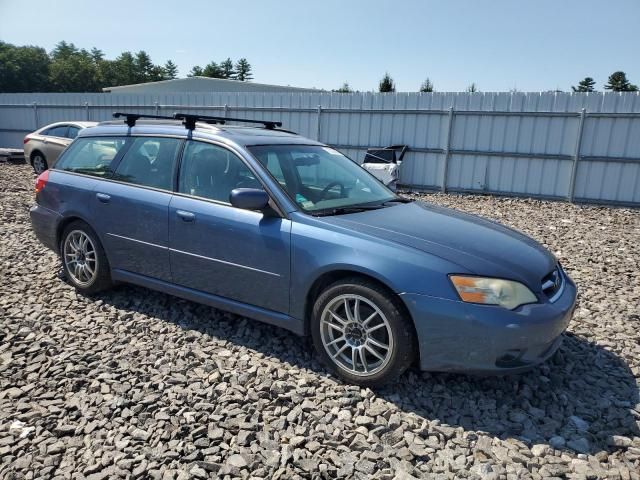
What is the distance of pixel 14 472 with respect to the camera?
7.63 ft

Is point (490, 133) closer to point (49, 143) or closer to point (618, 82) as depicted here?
point (49, 143)

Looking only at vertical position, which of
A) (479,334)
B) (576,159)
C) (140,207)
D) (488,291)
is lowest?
(479,334)

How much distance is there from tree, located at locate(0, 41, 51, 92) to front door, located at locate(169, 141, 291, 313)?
62.2 m

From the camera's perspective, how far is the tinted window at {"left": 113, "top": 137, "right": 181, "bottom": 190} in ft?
13.1

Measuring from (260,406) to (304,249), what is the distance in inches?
39.5

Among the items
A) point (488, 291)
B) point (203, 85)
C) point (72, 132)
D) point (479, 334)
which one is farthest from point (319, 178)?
point (203, 85)

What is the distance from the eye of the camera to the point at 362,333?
305cm

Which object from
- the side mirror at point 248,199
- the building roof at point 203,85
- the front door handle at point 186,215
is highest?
the building roof at point 203,85

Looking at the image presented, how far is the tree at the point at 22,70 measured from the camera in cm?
5384

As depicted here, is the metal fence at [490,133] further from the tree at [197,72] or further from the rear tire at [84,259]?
the tree at [197,72]

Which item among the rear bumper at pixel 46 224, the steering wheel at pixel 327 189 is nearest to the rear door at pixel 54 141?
the rear bumper at pixel 46 224

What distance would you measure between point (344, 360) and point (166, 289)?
5.52 ft

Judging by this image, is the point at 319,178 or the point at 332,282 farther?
the point at 319,178

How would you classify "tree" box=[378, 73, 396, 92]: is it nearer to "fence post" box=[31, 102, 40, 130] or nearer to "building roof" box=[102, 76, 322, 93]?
"building roof" box=[102, 76, 322, 93]
